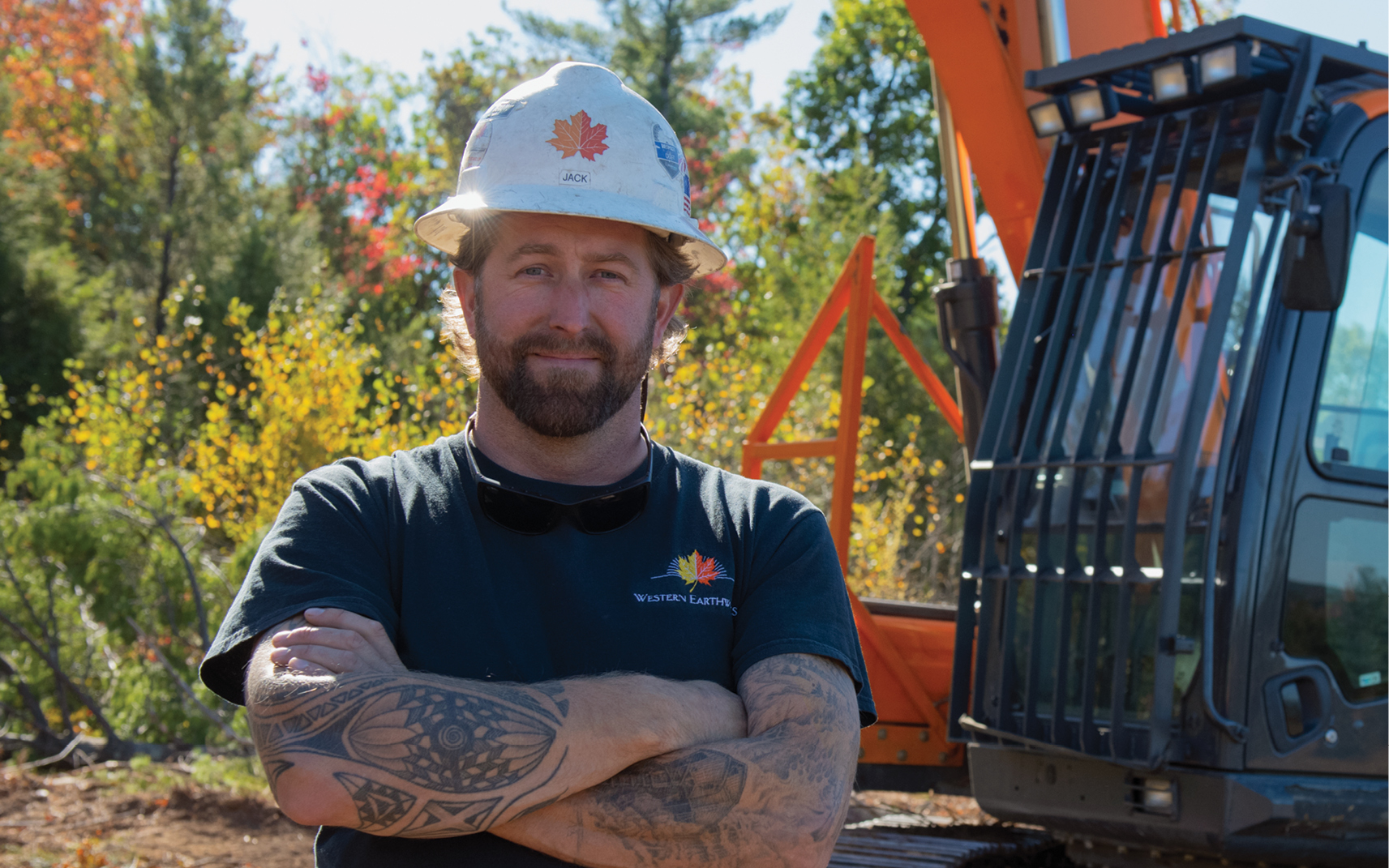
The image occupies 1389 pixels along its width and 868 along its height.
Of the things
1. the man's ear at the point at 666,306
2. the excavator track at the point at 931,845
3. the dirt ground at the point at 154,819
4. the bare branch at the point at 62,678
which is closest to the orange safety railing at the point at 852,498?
the excavator track at the point at 931,845

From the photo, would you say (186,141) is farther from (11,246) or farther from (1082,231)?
(1082,231)

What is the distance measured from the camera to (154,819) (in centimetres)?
641

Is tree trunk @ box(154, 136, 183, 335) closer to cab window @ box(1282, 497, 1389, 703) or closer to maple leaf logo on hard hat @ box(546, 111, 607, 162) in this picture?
cab window @ box(1282, 497, 1389, 703)

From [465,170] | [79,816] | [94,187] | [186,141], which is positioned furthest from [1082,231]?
[94,187]

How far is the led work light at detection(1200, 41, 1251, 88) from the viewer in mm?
4125

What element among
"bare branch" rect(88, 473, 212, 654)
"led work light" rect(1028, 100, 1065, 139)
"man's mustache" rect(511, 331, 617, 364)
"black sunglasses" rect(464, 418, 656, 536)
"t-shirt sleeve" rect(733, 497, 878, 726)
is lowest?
"bare branch" rect(88, 473, 212, 654)

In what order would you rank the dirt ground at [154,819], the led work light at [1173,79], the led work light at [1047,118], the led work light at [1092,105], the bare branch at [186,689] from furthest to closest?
the bare branch at [186,689] → the dirt ground at [154,819] → the led work light at [1047,118] → the led work light at [1092,105] → the led work light at [1173,79]

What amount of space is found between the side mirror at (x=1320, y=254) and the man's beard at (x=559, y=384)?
260 cm

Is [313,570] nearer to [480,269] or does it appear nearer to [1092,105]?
[480,269]

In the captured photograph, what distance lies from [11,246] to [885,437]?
1249 cm

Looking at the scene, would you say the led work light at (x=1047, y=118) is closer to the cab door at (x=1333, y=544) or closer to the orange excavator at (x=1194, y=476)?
the orange excavator at (x=1194, y=476)

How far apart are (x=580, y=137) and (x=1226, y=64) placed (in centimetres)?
278

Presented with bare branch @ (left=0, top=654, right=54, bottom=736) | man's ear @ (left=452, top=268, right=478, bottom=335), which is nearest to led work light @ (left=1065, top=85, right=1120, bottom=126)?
man's ear @ (left=452, top=268, right=478, bottom=335)

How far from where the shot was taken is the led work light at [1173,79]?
4270mm
